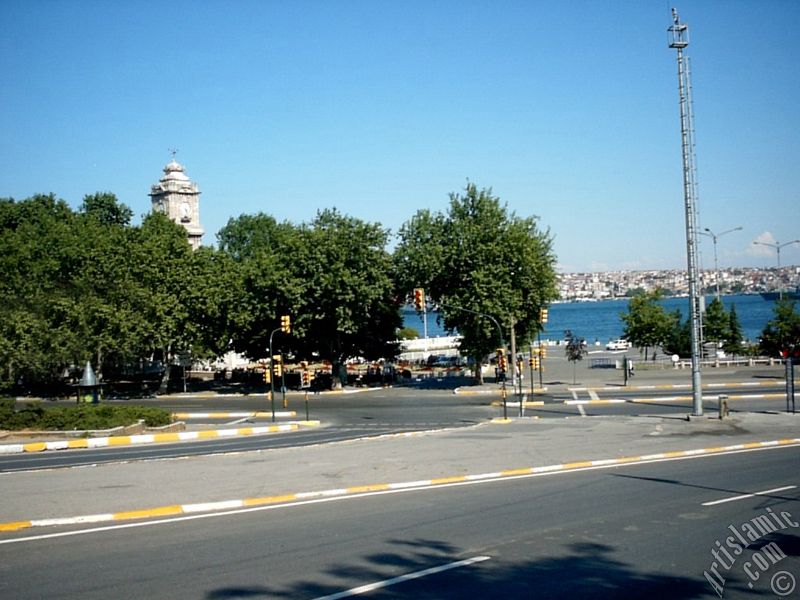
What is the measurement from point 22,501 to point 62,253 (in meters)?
50.0

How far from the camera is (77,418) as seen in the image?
32.2m

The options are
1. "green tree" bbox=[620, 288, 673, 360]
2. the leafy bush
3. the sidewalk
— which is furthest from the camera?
"green tree" bbox=[620, 288, 673, 360]

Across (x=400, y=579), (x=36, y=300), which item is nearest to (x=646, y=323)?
(x=36, y=300)

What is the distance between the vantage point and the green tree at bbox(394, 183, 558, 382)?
5784 cm

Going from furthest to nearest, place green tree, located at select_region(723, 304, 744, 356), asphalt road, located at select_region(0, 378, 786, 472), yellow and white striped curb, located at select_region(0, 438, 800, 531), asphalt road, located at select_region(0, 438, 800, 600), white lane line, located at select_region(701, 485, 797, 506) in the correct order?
A: green tree, located at select_region(723, 304, 744, 356), asphalt road, located at select_region(0, 378, 786, 472), white lane line, located at select_region(701, 485, 797, 506), yellow and white striped curb, located at select_region(0, 438, 800, 531), asphalt road, located at select_region(0, 438, 800, 600)

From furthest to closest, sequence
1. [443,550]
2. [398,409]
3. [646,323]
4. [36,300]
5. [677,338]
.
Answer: [646,323] → [677,338] → [36,300] → [398,409] → [443,550]

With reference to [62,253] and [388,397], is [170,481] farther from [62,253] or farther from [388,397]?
[62,253]

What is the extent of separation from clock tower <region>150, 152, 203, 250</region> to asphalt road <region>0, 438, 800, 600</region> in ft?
284

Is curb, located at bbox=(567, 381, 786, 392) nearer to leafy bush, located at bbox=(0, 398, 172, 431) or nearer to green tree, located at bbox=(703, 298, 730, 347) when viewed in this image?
green tree, located at bbox=(703, 298, 730, 347)

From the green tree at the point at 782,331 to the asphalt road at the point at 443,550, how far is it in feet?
173

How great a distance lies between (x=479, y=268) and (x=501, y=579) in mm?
49386

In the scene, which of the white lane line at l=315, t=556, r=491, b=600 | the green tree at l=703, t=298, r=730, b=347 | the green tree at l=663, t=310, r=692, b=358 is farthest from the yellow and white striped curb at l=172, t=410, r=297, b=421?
the green tree at l=703, t=298, r=730, b=347

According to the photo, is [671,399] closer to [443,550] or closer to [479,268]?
[479,268]

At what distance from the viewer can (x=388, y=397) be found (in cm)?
5409
